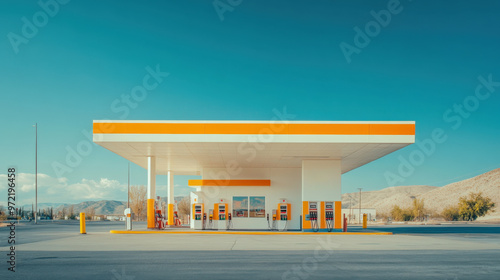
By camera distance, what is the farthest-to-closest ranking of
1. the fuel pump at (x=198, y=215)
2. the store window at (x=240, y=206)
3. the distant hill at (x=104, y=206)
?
the distant hill at (x=104, y=206)
the store window at (x=240, y=206)
the fuel pump at (x=198, y=215)

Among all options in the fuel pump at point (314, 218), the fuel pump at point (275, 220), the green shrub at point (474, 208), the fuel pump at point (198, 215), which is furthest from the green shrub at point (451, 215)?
the fuel pump at point (198, 215)

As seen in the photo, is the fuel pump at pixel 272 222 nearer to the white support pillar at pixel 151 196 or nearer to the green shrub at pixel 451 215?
the white support pillar at pixel 151 196

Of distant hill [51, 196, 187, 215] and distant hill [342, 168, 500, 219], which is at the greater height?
distant hill [342, 168, 500, 219]

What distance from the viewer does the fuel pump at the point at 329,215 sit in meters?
25.3

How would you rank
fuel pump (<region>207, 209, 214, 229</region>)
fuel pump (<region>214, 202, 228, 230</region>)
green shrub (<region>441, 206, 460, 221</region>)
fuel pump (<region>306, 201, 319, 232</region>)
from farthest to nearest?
green shrub (<region>441, 206, 460, 221</region>)
fuel pump (<region>207, 209, 214, 229</region>)
fuel pump (<region>214, 202, 228, 230</region>)
fuel pump (<region>306, 201, 319, 232</region>)

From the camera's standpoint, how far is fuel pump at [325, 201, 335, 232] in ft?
82.9

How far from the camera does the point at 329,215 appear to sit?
25.3 metres

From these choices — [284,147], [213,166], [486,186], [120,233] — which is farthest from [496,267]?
[486,186]

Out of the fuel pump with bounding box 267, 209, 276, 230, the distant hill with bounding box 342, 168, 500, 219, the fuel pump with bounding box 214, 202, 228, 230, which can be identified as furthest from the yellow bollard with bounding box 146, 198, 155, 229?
the distant hill with bounding box 342, 168, 500, 219

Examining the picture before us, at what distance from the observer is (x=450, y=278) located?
945 cm

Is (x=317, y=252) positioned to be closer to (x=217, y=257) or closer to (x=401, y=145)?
(x=217, y=257)

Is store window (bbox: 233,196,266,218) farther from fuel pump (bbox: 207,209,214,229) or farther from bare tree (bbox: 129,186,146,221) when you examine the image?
bare tree (bbox: 129,186,146,221)

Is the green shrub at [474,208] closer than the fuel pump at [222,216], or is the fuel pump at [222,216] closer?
the fuel pump at [222,216]

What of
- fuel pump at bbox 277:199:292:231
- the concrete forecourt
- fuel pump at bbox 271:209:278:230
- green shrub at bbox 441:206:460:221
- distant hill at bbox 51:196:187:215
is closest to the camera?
the concrete forecourt
